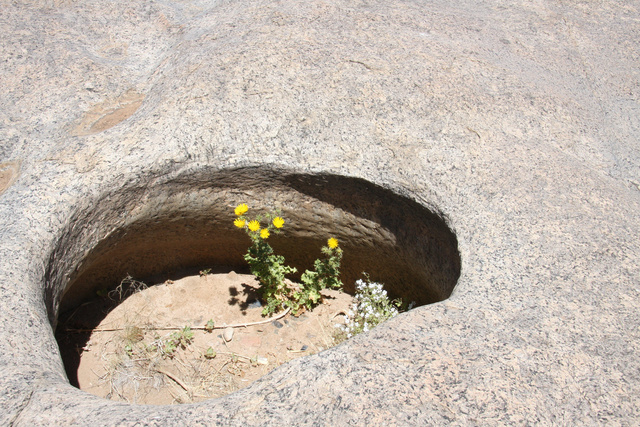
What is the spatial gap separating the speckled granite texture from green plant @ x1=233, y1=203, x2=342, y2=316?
12.6 inches

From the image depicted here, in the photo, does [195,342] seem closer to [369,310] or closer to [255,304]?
[255,304]

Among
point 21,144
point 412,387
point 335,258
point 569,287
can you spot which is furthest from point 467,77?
point 21,144

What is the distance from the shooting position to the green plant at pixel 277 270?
2.59m

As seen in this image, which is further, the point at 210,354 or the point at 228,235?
the point at 228,235

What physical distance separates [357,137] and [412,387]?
128 centimetres

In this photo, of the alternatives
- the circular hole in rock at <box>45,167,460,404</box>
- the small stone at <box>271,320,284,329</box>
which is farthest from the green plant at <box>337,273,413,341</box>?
the small stone at <box>271,320,284,329</box>

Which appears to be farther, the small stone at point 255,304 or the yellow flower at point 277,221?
the small stone at point 255,304

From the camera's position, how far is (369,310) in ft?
8.84

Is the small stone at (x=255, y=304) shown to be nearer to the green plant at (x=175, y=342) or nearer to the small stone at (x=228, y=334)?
the small stone at (x=228, y=334)

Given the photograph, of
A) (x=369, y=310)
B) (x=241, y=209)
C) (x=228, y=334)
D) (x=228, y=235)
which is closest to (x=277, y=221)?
(x=241, y=209)

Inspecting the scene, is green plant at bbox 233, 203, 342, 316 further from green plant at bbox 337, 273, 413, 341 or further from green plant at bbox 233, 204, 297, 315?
green plant at bbox 337, 273, 413, 341

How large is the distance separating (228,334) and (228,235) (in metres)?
0.52

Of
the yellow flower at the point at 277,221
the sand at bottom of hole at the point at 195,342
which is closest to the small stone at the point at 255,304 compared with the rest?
the sand at bottom of hole at the point at 195,342

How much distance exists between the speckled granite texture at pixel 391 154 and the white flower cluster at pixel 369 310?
0.64 m
